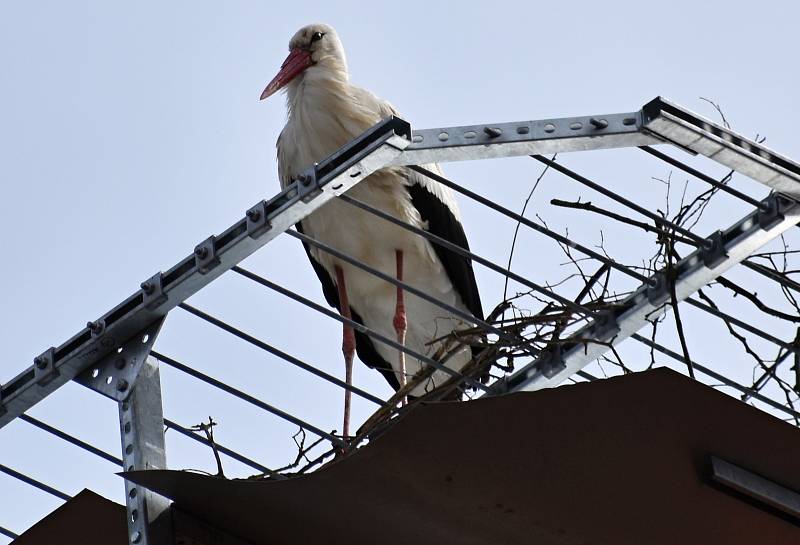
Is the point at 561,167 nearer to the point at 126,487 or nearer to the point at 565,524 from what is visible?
the point at 565,524

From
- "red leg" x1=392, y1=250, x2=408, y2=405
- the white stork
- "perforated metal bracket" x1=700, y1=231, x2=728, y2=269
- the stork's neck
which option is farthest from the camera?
"red leg" x1=392, y1=250, x2=408, y2=405

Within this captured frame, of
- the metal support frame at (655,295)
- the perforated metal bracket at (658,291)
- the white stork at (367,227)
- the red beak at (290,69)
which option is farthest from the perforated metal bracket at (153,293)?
the red beak at (290,69)

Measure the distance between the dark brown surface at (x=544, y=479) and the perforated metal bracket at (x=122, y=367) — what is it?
0.73 ft

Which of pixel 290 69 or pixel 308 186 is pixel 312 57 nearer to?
pixel 290 69

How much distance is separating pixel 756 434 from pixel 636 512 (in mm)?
206

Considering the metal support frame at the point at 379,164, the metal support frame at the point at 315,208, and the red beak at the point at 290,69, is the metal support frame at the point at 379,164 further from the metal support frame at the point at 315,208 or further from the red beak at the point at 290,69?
the red beak at the point at 290,69

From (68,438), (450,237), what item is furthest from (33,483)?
(450,237)

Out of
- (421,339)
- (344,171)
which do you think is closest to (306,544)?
(344,171)

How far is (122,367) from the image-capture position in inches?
85.8

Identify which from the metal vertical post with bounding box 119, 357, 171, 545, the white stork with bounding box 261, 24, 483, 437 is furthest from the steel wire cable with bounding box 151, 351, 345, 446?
the white stork with bounding box 261, 24, 483, 437

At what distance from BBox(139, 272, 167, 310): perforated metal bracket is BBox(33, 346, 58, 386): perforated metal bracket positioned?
6.6 inches

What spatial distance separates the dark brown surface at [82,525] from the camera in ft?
6.77

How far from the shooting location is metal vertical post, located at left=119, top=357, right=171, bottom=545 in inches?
78.5

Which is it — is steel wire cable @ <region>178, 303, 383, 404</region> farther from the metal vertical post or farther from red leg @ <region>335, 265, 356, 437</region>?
red leg @ <region>335, 265, 356, 437</region>
